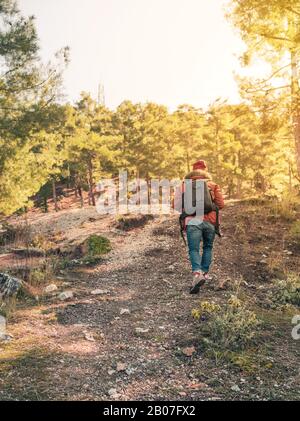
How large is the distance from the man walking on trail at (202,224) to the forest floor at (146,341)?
1.43ft

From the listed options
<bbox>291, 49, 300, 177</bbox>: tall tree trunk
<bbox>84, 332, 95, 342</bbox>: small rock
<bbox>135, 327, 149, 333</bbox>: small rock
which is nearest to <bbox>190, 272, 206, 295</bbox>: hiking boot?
<bbox>135, 327, 149, 333</bbox>: small rock

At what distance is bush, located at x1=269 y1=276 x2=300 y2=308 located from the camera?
6.59 m

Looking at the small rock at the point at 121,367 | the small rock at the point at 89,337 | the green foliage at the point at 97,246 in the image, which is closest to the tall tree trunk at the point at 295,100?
the green foliage at the point at 97,246

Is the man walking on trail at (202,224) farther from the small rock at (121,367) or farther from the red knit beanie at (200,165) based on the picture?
the small rock at (121,367)

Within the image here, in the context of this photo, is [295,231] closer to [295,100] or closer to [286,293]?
[295,100]

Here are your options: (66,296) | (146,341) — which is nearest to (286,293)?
(146,341)

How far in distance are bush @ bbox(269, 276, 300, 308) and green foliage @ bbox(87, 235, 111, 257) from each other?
19.2 feet

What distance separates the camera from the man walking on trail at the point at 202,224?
6.89 metres

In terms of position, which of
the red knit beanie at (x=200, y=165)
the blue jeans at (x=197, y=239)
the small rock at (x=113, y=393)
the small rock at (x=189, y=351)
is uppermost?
the red knit beanie at (x=200, y=165)

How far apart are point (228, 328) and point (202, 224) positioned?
87.9 inches

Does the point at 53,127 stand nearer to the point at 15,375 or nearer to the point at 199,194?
the point at 199,194

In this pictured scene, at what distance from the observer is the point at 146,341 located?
17.2 ft

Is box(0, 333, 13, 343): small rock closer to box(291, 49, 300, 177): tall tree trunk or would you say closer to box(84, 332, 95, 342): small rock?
box(84, 332, 95, 342): small rock
